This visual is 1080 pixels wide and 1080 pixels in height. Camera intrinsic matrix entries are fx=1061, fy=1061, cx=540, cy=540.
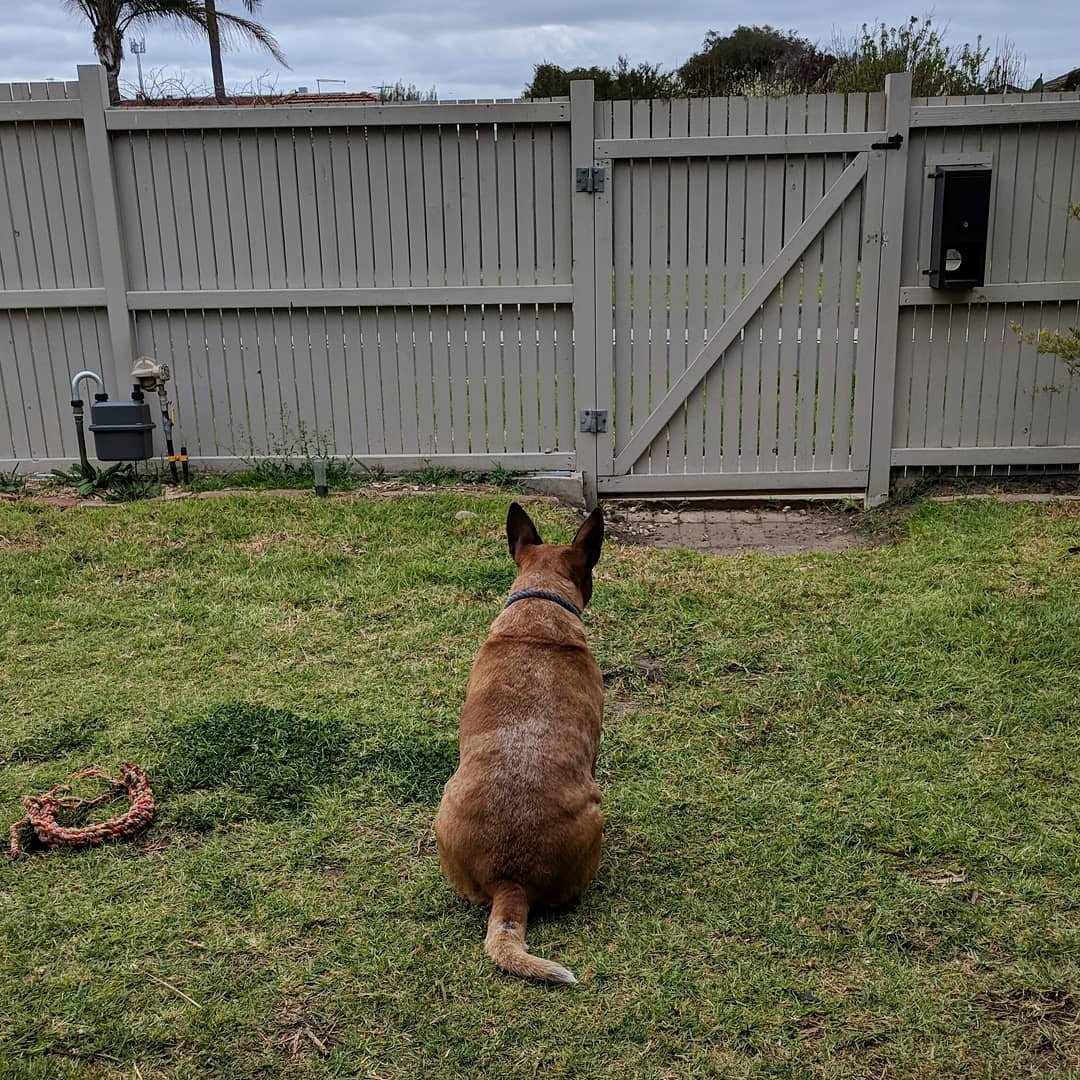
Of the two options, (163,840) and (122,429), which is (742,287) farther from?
(163,840)

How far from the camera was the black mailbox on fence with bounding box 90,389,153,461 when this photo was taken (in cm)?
716

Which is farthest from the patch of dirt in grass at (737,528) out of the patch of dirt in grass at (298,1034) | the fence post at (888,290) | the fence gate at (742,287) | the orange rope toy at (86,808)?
the patch of dirt in grass at (298,1034)

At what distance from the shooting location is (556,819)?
290cm

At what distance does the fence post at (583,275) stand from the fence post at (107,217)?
3.08 meters

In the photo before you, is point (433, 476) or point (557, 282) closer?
point (557, 282)

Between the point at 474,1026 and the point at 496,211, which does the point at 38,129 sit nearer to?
the point at 496,211

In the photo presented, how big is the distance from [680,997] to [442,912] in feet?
2.47

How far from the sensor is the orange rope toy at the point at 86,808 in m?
3.46

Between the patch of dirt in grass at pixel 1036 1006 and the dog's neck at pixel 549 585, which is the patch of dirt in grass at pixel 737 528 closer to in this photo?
the dog's neck at pixel 549 585

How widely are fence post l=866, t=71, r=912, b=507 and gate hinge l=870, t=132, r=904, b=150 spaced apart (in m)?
0.02

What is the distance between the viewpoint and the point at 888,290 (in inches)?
275

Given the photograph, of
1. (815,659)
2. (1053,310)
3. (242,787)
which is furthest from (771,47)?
(242,787)

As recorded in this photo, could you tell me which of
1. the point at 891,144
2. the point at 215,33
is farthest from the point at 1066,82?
the point at 215,33

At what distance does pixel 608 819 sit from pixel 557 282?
4488 millimetres
